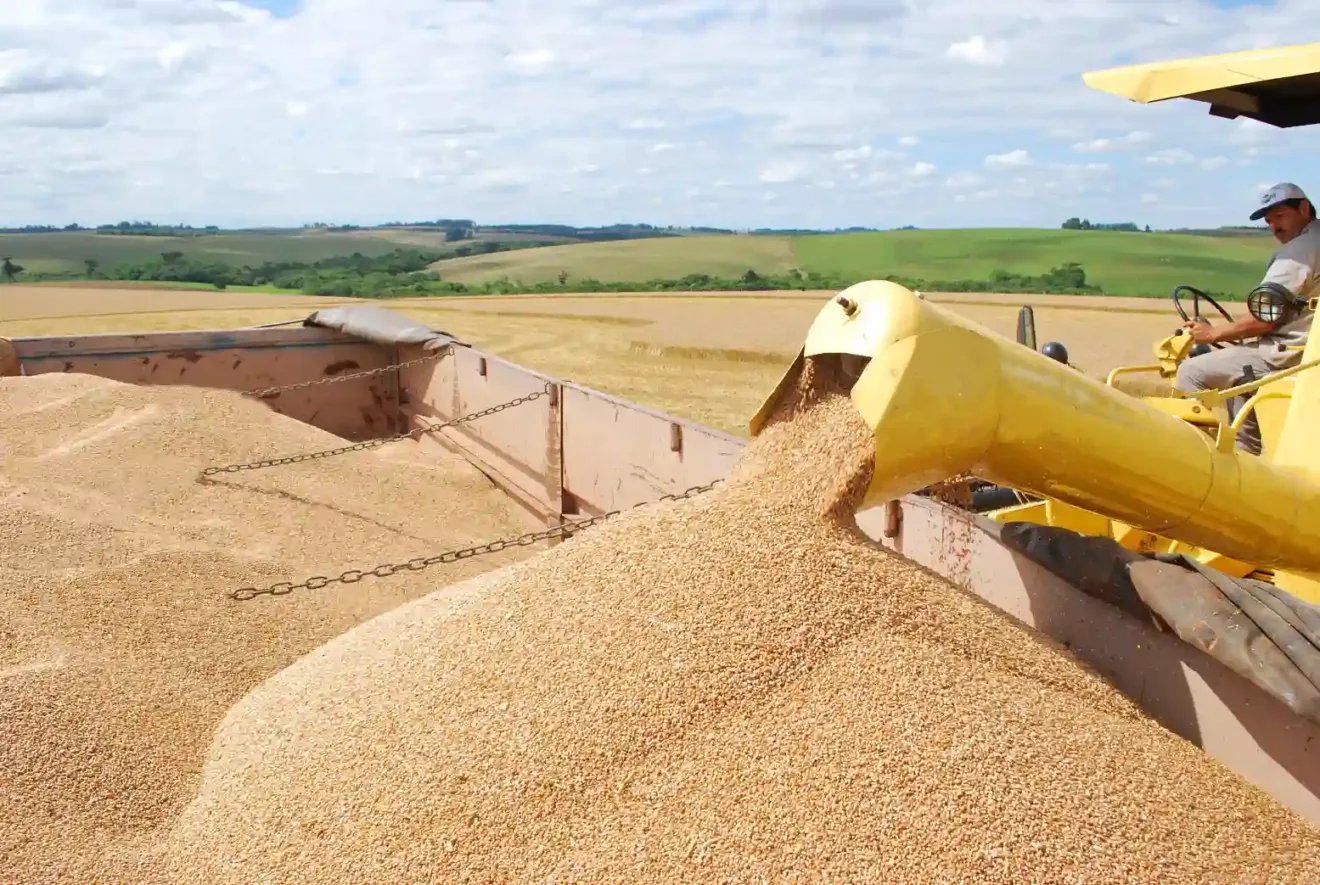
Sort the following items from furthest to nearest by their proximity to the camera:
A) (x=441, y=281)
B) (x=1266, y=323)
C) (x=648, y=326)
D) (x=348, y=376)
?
(x=441, y=281) → (x=648, y=326) → (x=348, y=376) → (x=1266, y=323)

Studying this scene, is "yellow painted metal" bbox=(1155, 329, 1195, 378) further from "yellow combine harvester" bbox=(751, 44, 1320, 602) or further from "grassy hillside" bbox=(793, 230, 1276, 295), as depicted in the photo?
"grassy hillside" bbox=(793, 230, 1276, 295)

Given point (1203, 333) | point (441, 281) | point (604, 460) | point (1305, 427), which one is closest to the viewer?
→ point (1305, 427)

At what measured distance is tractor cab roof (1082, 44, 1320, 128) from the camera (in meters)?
2.32

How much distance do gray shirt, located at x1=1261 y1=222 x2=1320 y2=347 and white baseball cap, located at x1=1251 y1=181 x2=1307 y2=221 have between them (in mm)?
137

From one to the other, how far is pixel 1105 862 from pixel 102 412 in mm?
5189

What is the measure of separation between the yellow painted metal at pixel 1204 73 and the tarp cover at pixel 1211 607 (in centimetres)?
107

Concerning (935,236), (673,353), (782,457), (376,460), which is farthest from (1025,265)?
(782,457)

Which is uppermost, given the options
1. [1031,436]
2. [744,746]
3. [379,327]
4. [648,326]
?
[1031,436]

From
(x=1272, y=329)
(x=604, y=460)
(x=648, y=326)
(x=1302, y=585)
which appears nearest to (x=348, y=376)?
(x=604, y=460)

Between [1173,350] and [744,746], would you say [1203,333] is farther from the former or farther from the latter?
[744,746]

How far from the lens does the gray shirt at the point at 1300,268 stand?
3266 mm

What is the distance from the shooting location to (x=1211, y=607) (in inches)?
83.2

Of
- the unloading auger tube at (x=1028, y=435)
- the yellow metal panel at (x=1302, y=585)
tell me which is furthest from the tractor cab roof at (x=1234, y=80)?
the yellow metal panel at (x=1302, y=585)

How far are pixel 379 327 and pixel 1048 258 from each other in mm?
32228
